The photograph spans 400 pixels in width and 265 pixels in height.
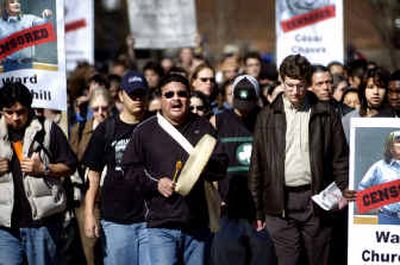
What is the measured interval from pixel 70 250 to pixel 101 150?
2451 millimetres

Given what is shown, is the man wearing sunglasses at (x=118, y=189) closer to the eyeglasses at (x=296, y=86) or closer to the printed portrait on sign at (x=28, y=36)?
the printed portrait on sign at (x=28, y=36)

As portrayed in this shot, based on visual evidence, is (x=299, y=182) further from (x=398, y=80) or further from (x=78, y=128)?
(x=78, y=128)

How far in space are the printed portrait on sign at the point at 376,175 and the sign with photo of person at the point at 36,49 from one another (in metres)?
2.75

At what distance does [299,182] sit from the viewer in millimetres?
10383

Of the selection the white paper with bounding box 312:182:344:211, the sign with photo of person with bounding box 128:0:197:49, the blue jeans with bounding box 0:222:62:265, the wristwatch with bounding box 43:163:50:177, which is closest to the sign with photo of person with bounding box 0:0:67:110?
the wristwatch with bounding box 43:163:50:177

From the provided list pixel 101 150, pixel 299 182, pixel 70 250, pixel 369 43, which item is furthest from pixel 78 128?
pixel 369 43

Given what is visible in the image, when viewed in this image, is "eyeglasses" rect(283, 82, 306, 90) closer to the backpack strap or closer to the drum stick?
the drum stick

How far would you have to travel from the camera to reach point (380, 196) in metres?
10.1

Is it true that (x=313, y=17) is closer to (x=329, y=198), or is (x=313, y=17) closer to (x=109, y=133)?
(x=329, y=198)

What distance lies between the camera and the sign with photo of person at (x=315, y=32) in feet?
48.4

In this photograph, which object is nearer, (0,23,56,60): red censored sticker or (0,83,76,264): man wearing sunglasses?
(0,83,76,264): man wearing sunglasses

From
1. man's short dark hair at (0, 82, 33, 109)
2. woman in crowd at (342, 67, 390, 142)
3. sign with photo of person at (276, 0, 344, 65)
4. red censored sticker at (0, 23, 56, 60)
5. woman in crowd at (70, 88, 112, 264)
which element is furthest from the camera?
sign with photo of person at (276, 0, 344, 65)

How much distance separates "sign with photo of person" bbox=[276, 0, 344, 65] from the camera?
48.4 ft

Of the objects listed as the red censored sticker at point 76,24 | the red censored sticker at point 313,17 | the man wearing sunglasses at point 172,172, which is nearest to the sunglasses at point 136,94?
the man wearing sunglasses at point 172,172
